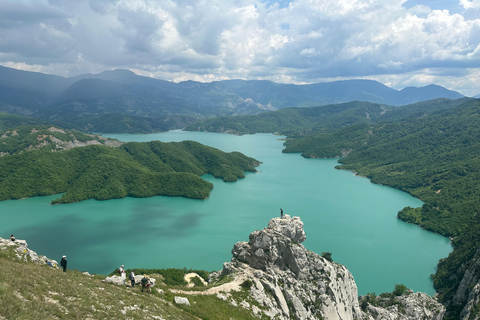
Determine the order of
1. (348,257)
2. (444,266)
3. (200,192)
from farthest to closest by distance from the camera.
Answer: (200,192) < (348,257) < (444,266)

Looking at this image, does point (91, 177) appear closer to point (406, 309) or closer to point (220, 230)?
point (220, 230)

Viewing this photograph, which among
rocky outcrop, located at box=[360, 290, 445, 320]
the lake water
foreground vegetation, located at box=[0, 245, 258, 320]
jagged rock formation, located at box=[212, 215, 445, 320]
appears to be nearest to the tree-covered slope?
the lake water

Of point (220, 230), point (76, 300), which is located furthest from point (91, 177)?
point (76, 300)

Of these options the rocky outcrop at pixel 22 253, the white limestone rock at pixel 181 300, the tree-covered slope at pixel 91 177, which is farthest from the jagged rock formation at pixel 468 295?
the tree-covered slope at pixel 91 177

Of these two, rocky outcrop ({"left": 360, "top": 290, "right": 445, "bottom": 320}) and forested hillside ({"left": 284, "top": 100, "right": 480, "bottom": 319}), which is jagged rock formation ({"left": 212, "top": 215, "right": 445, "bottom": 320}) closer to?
rocky outcrop ({"left": 360, "top": 290, "right": 445, "bottom": 320})

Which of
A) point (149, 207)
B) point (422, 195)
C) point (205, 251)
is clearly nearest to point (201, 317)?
point (205, 251)

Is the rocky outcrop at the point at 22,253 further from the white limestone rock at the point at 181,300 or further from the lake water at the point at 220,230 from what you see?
the lake water at the point at 220,230

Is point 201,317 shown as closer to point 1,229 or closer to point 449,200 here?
point 1,229
